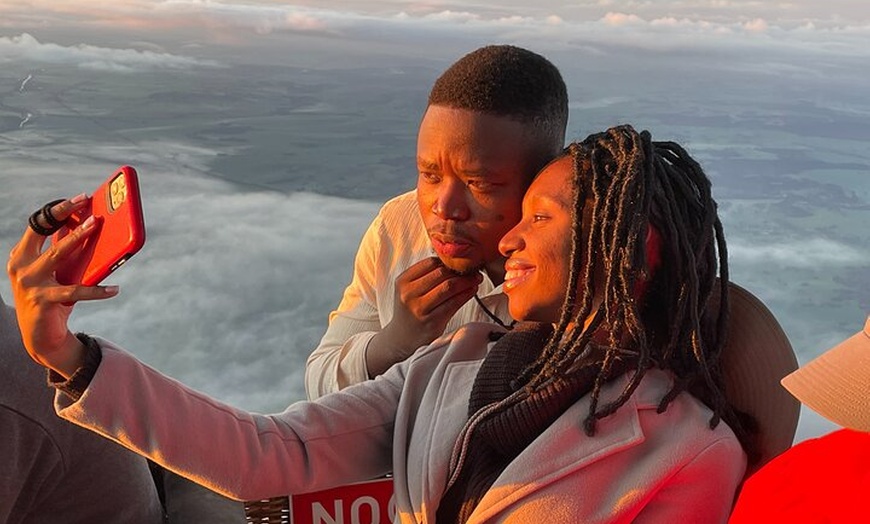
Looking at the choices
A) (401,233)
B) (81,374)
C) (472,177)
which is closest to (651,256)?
(472,177)

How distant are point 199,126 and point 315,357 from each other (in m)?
5.22

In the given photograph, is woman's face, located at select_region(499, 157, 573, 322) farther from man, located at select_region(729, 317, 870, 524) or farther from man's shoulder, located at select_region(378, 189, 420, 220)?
man's shoulder, located at select_region(378, 189, 420, 220)

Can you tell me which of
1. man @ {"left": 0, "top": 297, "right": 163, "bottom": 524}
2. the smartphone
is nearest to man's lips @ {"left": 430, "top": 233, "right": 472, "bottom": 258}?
the smartphone

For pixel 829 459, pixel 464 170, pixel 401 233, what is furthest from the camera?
pixel 401 233

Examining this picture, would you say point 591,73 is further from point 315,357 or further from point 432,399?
point 432,399

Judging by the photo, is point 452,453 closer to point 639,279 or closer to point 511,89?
point 639,279

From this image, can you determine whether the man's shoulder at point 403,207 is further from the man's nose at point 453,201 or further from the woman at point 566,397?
the woman at point 566,397

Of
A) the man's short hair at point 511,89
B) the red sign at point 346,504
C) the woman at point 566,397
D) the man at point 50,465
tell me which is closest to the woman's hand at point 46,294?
the woman at point 566,397

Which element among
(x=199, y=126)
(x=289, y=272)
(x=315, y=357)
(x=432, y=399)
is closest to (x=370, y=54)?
(x=289, y=272)

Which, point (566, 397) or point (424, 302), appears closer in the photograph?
point (566, 397)

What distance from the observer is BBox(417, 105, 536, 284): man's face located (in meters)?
1.17

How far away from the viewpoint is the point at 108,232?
877 mm

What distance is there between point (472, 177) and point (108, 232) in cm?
50

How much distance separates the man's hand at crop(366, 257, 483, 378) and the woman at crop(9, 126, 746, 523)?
14 cm
